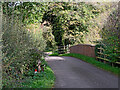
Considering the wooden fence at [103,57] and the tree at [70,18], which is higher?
the tree at [70,18]

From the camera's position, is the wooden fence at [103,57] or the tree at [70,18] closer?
the wooden fence at [103,57]

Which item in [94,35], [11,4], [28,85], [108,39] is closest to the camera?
[28,85]

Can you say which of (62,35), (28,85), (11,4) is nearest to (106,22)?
(11,4)

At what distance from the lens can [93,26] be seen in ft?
69.1

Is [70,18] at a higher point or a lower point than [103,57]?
higher

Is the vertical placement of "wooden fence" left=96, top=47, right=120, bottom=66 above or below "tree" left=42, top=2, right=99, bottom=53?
below

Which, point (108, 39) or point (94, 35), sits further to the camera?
point (94, 35)

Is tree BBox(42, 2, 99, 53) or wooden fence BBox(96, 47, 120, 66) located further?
tree BBox(42, 2, 99, 53)

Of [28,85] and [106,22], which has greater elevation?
[106,22]

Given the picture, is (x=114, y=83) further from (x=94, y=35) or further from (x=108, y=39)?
(x=94, y=35)

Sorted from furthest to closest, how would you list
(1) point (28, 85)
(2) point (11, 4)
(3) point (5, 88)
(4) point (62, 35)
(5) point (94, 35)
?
(4) point (62, 35)
(5) point (94, 35)
(2) point (11, 4)
(1) point (28, 85)
(3) point (5, 88)

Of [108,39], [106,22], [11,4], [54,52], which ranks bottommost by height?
[54,52]

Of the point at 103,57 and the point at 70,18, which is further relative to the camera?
the point at 70,18

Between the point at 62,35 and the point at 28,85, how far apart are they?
1751cm
